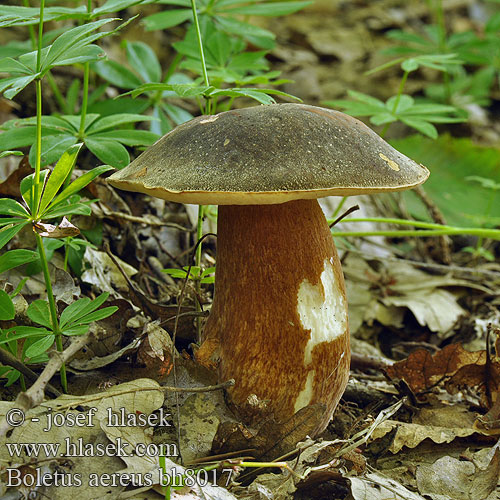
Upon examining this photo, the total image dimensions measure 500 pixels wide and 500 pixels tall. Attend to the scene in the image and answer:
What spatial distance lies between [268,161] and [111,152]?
0.79 metres

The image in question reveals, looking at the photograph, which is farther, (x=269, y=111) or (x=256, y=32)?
(x=256, y=32)

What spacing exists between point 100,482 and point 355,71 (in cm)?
512

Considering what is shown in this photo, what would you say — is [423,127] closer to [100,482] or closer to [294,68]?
[100,482]

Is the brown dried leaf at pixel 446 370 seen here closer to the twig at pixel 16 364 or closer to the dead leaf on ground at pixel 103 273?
the dead leaf on ground at pixel 103 273

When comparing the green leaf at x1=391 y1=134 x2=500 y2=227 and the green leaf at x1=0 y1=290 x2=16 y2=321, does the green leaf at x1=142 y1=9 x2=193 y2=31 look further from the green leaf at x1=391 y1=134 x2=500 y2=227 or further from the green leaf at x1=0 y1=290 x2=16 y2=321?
the green leaf at x1=391 y1=134 x2=500 y2=227

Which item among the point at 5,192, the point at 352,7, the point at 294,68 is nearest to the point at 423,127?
the point at 5,192

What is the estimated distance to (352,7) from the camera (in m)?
6.65


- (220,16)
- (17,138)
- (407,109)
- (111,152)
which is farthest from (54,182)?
(407,109)

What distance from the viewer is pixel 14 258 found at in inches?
60.2

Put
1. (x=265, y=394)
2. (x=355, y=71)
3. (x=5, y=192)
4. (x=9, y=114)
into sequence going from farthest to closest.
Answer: (x=355, y=71) → (x=9, y=114) → (x=5, y=192) → (x=265, y=394)

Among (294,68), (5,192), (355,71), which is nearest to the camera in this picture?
(5,192)

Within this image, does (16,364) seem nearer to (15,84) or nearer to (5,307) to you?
(5,307)

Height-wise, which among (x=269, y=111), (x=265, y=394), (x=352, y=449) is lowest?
(x=352, y=449)

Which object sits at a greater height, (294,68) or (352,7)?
(352,7)
